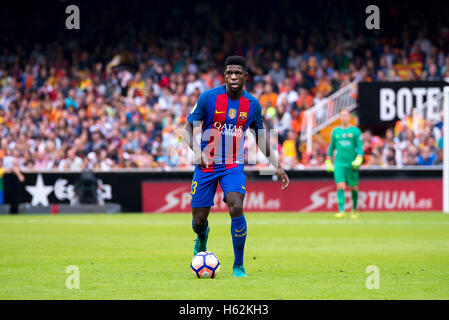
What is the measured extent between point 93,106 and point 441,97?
1194 cm

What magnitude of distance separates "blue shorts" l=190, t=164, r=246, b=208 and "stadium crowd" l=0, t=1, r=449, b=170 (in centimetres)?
1514

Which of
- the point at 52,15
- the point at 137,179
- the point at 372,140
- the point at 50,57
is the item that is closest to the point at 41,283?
the point at 137,179

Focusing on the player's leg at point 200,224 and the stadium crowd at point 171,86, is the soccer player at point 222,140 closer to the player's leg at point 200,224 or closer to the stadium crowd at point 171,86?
the player's leg at point 200,224

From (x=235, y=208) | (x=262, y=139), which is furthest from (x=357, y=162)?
(x=235, y=208)

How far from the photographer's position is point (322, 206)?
23781mm

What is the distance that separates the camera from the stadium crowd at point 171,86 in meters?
25.5

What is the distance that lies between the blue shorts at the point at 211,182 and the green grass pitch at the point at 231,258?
0.86 m

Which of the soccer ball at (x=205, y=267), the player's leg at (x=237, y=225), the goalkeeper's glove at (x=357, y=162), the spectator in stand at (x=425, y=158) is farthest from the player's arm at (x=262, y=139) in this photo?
the spectator in stand at (x=425, y=158)

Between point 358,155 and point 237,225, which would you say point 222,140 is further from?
point 358,155

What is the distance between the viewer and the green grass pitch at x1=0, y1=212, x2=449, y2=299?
25.4ft

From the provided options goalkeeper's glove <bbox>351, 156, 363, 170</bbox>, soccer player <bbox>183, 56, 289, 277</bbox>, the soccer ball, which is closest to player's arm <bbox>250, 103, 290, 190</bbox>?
soccer player <bbox>183, 56, 289, 277</bbox>

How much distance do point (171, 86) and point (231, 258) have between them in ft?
62.3
